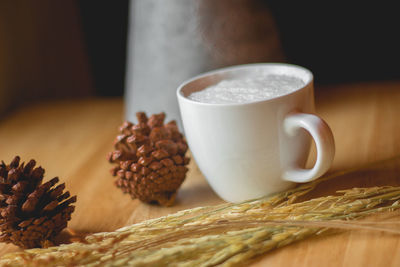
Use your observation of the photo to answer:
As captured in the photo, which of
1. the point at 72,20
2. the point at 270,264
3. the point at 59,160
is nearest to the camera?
the point at 270,264

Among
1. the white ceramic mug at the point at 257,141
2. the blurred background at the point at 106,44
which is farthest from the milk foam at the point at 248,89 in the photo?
the blurred background at the point at 106,44

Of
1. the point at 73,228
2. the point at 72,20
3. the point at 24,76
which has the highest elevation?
the point at 72,20

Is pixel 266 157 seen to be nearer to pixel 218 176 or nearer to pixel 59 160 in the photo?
pixel 218 176

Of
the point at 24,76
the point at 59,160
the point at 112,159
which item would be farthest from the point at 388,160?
the point at 24,76

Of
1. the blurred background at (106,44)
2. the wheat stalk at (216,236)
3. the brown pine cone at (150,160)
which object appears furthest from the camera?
the blurred background at (106,44)

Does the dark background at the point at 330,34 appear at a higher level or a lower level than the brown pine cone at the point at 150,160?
higher

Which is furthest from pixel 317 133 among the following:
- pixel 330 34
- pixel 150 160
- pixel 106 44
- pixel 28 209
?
pixel 106 44

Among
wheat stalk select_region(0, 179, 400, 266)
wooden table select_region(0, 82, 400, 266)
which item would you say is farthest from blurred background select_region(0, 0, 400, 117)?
wheat stalk select_region(0, 179, 400, 266)

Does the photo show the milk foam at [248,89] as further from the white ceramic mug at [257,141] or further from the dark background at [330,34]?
the dark background at [330,34]
